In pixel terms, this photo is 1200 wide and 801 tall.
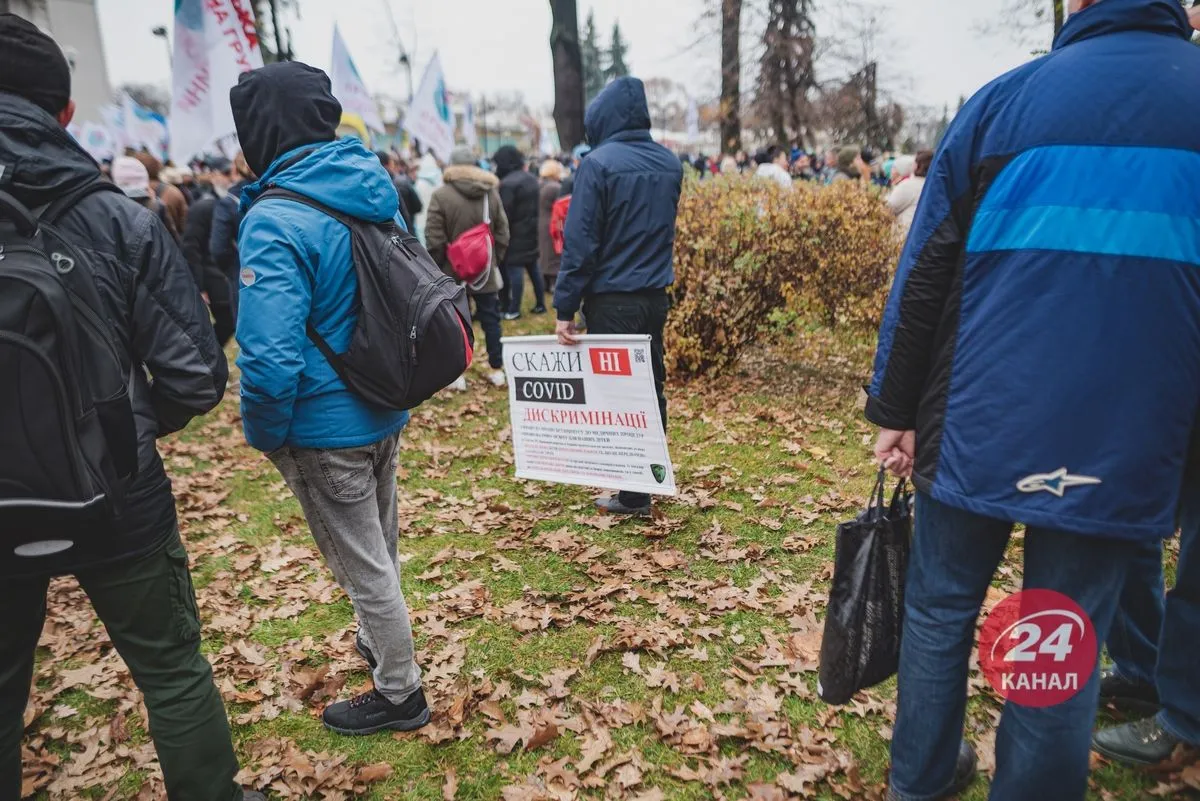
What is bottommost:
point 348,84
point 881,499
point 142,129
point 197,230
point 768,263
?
point 881,499

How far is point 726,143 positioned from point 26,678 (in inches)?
727

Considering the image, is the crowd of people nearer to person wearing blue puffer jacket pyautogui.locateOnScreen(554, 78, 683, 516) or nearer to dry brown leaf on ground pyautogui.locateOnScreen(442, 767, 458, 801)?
dry brown leaf on ground pyautogui.locateOnScreen(442, 767, 458, 801)

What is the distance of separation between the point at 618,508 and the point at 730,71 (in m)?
16.0

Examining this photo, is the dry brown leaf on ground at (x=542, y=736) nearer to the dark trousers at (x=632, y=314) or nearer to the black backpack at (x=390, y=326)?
the black backpack at (x=390, y=326)

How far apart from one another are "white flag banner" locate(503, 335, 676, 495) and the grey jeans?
172 centimetres

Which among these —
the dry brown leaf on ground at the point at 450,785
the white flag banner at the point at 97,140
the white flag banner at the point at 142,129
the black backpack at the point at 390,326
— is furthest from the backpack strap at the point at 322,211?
the white flag banner at the point at 97,140

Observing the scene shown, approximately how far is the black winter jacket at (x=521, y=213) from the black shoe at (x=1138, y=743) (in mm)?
9238

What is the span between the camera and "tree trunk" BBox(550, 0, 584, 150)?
40.8 feet

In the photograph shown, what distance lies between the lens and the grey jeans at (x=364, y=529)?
2750 millimetres

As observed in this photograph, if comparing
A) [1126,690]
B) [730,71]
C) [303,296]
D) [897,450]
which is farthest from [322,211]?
[730,71]

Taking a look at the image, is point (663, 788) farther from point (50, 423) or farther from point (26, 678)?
point (50, 423)

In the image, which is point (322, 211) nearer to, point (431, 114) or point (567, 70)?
point (567, 70)
